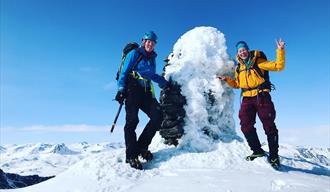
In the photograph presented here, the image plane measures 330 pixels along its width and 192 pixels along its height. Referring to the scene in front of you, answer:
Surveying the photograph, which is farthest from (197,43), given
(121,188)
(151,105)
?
(121,188)

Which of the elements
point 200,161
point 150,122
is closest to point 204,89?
point 150,122

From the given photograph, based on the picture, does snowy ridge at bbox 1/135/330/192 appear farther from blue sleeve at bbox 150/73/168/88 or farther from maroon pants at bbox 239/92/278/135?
blue sleeve at bbox 150/73/168/88

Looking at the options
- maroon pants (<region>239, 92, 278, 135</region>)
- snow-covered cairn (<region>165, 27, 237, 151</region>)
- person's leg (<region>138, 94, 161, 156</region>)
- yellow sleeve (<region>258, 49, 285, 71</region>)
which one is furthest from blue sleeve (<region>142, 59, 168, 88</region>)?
yellow sleeve (<region>258, 49, 285, 71</region>)

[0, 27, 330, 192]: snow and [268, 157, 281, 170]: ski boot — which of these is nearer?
[0, 27, 330, 192]: snow

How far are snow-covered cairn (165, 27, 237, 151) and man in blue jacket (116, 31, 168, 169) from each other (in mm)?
1195

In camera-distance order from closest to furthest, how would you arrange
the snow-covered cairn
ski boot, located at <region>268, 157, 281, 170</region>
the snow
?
the snow
ski boot, located at <region>268, 157, 281, 170</region>
the snow-covered cairn

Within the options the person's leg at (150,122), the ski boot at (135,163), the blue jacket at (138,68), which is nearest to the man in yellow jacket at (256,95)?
the person's leg at (150,122)

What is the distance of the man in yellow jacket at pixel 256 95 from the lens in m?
8.70

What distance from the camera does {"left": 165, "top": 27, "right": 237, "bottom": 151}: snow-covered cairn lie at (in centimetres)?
972

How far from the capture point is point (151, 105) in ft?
29.6

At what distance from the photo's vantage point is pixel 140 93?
8945 millimetres

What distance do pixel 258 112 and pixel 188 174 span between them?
9.39 feet

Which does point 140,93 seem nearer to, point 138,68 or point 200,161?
point 138,68

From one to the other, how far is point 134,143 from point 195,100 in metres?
2.48
